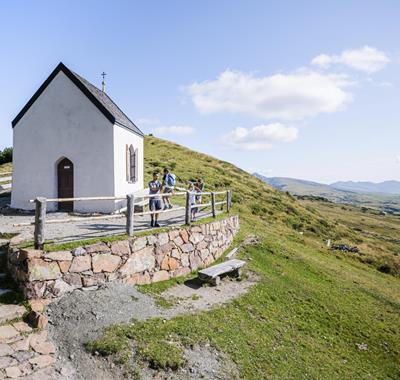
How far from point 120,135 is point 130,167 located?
105 inches

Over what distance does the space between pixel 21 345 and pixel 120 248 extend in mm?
4014

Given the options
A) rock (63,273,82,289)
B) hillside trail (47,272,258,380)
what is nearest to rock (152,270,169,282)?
hillside trail (47,272,258,380)

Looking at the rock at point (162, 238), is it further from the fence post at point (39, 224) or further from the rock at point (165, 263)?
the fence post at point (39, 224)

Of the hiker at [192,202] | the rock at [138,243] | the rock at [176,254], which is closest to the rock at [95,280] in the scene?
the rock at [138,243]

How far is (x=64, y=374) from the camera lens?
689 cm

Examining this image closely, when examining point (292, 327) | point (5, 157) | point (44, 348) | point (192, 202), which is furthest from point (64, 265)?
point (5, 157)

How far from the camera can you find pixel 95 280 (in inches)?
391

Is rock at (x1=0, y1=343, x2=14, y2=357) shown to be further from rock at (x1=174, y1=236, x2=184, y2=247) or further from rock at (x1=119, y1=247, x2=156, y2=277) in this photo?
rock at (x1=174, y1=236, x2=184, y2=247)

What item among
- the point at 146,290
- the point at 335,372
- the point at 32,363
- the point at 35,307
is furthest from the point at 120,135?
the point at 335,372

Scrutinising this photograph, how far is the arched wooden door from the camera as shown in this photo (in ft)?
56.9

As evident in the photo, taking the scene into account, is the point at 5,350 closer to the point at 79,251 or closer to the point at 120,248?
the point at 79,251

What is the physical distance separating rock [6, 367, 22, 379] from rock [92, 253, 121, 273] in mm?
3538

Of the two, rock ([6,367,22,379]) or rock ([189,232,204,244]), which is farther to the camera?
rock ([189,232,204,244])

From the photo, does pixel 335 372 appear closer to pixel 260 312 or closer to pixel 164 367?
pixel 260 312
